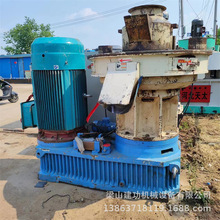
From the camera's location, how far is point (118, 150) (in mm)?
2355

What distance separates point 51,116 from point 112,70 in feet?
3.03

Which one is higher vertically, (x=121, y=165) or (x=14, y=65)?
(x=14, y=65)

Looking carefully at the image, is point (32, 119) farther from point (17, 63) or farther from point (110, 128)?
point (17, 63)

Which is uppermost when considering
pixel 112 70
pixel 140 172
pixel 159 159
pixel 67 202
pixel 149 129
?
pixel 112 70

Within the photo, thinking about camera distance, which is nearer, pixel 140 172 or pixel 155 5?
pixel 155 5

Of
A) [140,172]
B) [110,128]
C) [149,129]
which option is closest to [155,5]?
[149,129]

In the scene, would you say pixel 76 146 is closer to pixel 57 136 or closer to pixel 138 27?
pixel 57 136

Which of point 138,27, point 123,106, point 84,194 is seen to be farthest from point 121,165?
point 138,27

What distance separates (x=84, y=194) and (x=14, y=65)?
1531 centimetres

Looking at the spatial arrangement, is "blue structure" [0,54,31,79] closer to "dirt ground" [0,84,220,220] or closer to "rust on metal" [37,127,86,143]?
Result: "dirt ground" [0,84,220,220]

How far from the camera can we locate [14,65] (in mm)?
15531

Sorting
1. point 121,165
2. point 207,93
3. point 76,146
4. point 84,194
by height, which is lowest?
point 84,194

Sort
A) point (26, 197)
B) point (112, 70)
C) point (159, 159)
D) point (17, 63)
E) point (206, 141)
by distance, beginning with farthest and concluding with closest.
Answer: point (17, 63)
point (206, 141)
point (26, 197)
point (159, 159)
point (112, 70)

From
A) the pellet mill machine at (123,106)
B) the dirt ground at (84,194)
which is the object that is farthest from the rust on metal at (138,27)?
the dirt ground at (84,194)
